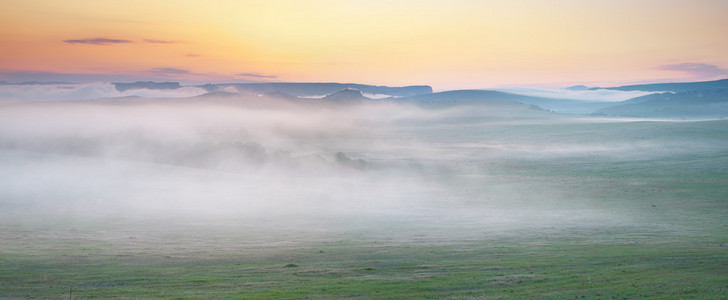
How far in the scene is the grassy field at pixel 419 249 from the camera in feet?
101

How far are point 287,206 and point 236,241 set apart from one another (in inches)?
1416

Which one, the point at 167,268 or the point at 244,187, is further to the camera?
the point at 244,187

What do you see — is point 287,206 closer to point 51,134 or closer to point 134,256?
point 134,256

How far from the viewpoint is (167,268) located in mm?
37875

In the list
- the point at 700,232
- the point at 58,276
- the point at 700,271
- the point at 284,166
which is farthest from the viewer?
the point at 284,166

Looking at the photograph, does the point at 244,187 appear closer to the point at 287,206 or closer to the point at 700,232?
the point at 287,206

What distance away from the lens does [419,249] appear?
Answer: 46781mm

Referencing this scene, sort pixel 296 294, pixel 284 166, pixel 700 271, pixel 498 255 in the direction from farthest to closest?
pixel 284 166, pixel 498 255, pixel 700 271, pixel 296 294

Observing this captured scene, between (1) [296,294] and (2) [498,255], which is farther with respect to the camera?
(2) [498,255]

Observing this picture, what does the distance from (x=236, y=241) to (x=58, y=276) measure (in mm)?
20394

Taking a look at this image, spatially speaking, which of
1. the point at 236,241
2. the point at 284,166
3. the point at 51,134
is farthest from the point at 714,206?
the point at 51,134

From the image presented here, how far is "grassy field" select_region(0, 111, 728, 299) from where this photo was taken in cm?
3072

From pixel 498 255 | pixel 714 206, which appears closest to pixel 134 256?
pixel 498 255

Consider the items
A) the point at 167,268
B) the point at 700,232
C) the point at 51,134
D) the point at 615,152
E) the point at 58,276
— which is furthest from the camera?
the point at 51,134
